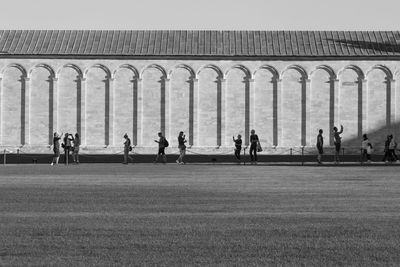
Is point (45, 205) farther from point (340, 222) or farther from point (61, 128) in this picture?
point (61, 128)

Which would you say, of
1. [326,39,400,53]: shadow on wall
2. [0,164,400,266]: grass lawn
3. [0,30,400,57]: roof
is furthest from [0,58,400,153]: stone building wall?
[0,164,400,266]: grass lawn

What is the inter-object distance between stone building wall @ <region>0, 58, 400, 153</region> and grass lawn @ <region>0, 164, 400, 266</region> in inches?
1779

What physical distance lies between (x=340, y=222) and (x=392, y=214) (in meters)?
1.70

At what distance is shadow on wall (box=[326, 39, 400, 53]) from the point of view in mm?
72062

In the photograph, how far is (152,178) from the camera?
31.2 m

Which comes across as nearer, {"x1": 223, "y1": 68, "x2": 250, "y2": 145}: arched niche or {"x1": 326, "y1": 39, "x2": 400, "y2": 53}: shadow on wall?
{"x1": 223, "y1": 68, "x2": 250, "y2": 145}: arched niche

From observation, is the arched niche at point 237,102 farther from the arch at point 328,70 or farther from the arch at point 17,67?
the arch at point 17,67

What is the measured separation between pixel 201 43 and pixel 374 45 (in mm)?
11488

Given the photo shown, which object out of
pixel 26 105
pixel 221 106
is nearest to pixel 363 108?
pixel 221 106

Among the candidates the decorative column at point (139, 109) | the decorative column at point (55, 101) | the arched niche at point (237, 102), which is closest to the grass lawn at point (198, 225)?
the decorative column at point (139, 109)

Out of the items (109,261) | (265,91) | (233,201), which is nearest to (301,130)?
(265,91)

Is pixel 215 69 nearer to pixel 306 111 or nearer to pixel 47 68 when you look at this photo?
pixel 306 111

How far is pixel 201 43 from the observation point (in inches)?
2881

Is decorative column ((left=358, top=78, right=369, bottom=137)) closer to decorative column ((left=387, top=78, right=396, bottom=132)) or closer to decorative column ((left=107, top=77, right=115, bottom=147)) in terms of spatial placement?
decorative column ((left=387, top=78, right=396, bottom=132))
